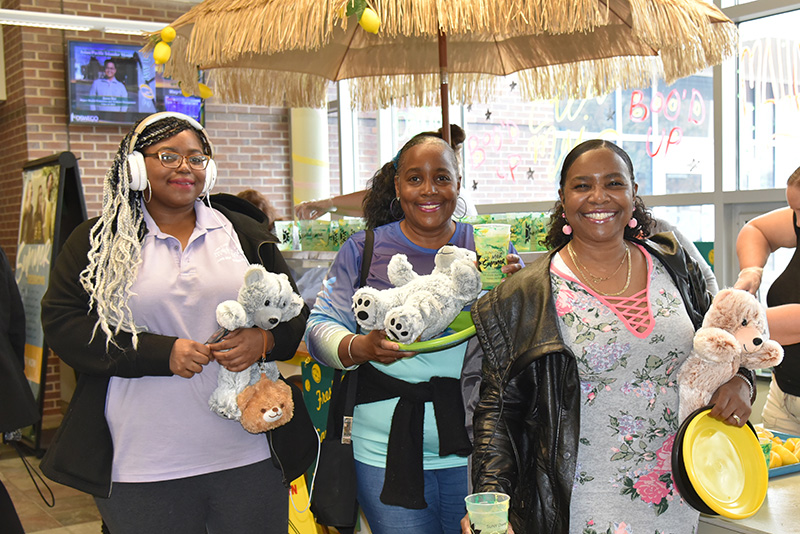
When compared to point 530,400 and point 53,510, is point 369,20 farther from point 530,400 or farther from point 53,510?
point 53,510

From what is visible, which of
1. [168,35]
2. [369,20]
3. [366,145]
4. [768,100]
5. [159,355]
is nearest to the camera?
[159,355]

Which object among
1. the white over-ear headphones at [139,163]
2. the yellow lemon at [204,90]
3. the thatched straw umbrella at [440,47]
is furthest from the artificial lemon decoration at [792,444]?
the yellow lemon at [204,90]

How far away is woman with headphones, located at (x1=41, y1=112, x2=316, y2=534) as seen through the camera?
185cm

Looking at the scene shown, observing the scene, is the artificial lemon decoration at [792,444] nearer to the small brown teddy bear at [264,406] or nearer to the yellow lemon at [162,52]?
the small brown teddy bear at [264,406]

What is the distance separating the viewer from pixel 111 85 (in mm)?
7027

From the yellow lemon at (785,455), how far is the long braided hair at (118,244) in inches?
71.9

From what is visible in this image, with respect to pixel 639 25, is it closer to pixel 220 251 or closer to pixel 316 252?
pixel 220 251

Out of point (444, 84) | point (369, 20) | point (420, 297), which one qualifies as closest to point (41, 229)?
point (444, 84)

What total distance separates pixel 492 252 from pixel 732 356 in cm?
62

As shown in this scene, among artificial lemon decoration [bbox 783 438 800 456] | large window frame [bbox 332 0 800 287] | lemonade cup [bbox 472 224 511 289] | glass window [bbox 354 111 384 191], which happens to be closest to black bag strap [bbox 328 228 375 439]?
lemonade cup [bbox 472 224 511 289]

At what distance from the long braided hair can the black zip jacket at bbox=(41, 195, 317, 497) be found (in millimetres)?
30

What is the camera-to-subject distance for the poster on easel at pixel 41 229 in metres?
5.19

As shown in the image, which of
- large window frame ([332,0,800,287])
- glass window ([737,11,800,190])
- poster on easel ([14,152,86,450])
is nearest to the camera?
glass window ([737,11,800,190])

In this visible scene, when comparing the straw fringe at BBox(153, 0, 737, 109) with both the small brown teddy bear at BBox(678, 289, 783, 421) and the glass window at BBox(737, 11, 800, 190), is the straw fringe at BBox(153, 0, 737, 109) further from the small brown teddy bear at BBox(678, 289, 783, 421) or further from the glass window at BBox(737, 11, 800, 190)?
the glass window at BBox(737, 11, 800, 190)
